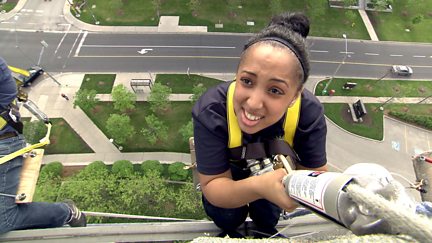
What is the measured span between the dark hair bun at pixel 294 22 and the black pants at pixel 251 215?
221 centimetres

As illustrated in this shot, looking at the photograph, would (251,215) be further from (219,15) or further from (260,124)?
(219,15)

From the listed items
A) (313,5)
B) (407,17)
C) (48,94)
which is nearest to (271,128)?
(48,94)

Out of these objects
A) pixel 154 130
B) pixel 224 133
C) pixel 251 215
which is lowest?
pixel 154 130

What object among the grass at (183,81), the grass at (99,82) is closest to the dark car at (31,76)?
the grass at (99,82)

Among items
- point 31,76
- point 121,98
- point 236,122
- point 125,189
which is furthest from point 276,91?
point 31,76

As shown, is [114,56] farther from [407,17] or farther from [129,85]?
[407,17]

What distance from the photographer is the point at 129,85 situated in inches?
843

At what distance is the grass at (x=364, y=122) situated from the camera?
68.8 feet

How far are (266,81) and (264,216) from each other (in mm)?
2765

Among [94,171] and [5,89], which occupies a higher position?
[5,89]

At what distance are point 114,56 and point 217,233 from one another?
21127mm

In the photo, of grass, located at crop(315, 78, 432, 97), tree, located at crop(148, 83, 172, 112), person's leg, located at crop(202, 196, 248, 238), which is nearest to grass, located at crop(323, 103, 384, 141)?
grass, located at crop(315, 78, 432, 97)

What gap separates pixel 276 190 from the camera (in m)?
2.74

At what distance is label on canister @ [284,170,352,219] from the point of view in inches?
78.5
